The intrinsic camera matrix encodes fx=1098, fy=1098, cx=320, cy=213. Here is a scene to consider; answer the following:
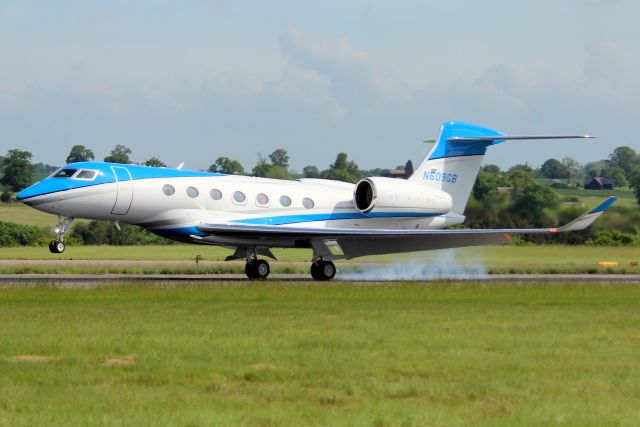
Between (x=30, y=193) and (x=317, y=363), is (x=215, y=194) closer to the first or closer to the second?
(x=30, y=193)

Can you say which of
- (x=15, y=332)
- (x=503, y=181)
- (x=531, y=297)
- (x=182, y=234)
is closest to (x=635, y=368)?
(x=15, y=332)

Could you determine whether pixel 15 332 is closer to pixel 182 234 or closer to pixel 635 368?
pixel 635 368

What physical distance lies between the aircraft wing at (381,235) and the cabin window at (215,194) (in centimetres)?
80

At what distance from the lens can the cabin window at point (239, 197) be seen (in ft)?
103

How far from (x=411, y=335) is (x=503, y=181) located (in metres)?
32.3

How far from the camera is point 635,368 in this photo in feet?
43.2

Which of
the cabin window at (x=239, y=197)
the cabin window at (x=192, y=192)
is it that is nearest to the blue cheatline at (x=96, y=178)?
the cabin window at (x=192, y=192)

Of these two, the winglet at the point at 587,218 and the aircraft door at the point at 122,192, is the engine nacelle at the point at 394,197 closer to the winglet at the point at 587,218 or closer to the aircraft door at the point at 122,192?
the winglet at the point at 587,218

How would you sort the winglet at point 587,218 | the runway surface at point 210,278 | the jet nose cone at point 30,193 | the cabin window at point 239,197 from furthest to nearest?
the cabin window at point 239,197, the runway surface at point 210,278, the winglet at point 587,218, the jet nose cone at point 30,193

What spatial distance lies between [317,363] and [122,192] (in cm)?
1733

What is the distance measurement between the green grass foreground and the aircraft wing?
8284 millimetres

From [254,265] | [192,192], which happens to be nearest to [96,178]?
[192,192]

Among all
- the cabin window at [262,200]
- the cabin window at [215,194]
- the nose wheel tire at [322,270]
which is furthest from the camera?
the nose wheel tire at [322,270]

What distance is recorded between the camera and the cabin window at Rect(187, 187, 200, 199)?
30.7 metres
